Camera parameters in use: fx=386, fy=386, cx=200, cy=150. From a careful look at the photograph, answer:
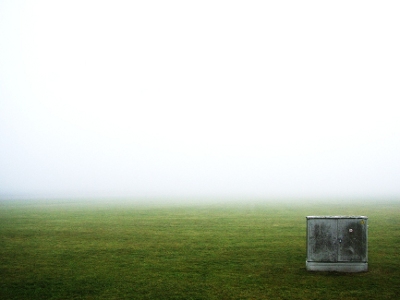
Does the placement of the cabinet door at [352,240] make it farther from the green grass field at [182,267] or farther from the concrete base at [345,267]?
the green grass field at [182,267]

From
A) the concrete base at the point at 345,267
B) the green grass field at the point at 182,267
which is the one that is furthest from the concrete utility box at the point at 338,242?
the green grass field at the point at 182,267

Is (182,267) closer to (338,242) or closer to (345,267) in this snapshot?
(338,242)

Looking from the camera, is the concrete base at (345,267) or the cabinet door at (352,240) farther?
the concrete base at (345,267)

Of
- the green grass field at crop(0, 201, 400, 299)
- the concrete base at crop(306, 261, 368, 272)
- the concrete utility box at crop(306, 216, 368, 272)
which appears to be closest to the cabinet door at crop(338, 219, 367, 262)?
the concrete utility box at crop(306, 216, 368, 272)

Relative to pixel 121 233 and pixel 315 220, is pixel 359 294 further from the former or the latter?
pixel 121 233

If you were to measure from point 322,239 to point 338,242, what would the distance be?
1.53ft

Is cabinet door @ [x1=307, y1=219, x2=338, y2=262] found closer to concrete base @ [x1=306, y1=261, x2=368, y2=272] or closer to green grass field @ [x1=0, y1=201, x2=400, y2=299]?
concrete base @ [x1=306, y1=261, x2=368, y2=272]

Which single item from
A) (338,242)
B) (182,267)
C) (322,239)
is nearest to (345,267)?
(338,242)

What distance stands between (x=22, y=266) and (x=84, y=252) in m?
2.75

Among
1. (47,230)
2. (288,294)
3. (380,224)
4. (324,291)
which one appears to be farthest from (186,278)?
(380,224)

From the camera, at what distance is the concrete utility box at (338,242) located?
37.3 feet

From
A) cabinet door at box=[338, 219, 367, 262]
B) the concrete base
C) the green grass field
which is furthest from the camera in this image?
the concrete base

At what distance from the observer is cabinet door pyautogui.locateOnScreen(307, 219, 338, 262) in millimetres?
11406

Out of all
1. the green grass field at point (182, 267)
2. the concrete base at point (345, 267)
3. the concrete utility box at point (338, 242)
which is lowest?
the green grass field at point (182, 267)
